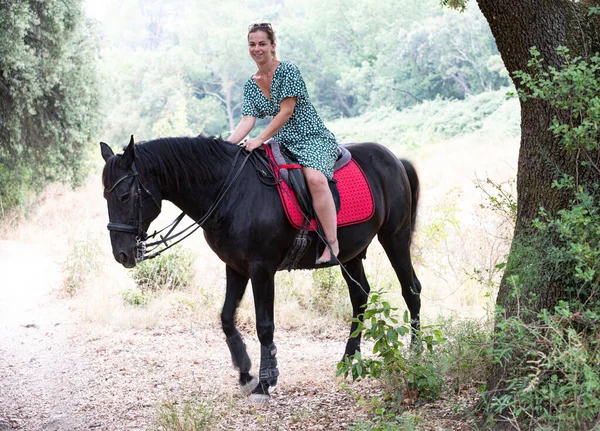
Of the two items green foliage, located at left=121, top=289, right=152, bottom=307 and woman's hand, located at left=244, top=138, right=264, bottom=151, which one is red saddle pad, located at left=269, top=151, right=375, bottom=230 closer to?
woman's hand, located at left=244, top=138, right=264, bottom=151

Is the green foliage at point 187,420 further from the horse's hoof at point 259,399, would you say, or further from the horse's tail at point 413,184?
the horse's tail at point 413,184

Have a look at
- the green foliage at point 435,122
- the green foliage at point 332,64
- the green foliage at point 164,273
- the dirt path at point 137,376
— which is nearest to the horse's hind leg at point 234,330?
the dirt path at point 137,376

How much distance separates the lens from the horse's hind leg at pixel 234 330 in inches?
215

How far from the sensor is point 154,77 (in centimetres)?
4456

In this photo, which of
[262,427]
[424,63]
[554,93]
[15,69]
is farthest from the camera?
[424,63]

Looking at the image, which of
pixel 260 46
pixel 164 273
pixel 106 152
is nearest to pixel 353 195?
pixel 260 46

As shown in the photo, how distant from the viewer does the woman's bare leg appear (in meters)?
5.16

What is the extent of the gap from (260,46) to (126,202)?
1495mm

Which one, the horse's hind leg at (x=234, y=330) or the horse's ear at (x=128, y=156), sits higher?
the horse's ear at (x=128, y=156)

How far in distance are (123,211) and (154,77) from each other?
1637 inches

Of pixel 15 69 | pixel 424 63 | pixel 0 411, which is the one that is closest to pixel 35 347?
pixel 0 411

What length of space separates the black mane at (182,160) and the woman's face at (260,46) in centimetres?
68

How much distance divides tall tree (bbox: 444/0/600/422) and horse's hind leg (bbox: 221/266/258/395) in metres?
2.15

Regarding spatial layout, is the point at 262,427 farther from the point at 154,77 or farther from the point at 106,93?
the point at 154,77
